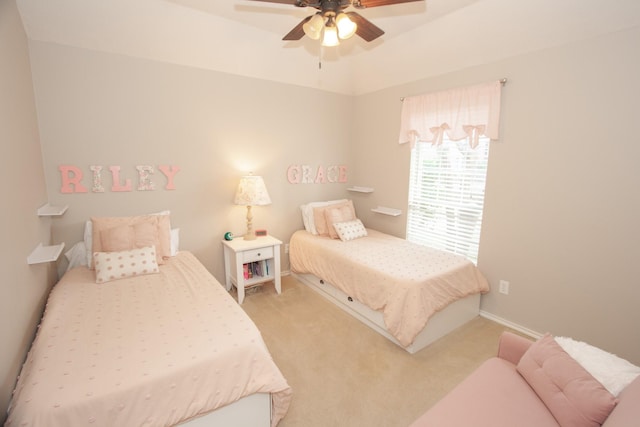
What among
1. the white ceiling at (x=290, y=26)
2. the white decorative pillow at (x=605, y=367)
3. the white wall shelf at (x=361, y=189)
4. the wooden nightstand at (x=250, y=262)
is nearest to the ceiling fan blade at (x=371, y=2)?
the white ceiling at (x=290, y=26)

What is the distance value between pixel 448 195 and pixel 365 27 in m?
1.89

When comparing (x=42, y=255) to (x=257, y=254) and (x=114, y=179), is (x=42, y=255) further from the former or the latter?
(x=257, y=254)

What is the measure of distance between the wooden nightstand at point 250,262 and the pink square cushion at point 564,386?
7.41ft

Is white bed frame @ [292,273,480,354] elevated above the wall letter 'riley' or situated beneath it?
situated beneath

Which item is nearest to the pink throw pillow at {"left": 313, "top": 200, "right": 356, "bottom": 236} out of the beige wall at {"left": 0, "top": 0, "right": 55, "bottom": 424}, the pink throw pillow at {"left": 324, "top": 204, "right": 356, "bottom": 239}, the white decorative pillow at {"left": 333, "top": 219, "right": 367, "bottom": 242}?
the pink throw pillow at {"left": 324, "top": 204, "right": 356, "bottom": 239}

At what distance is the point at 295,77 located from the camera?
130 inches

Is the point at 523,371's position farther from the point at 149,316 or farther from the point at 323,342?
the point at 149,316

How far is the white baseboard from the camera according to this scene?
2428 mm

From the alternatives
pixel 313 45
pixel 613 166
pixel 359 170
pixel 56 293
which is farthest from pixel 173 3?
pixel 613 166

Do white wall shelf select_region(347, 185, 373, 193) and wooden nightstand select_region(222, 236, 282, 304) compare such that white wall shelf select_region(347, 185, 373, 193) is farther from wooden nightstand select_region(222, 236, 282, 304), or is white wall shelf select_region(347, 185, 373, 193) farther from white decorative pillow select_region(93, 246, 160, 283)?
white decorative pillow select_region(93, 246, 160, 283)

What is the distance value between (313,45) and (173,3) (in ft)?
4.36

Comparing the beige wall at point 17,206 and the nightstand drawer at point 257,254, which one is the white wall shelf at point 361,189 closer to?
the nightstand drawer at point 257,254

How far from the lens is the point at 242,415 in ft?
4.54

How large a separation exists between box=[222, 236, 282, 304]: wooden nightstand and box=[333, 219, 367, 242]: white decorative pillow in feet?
2.29
